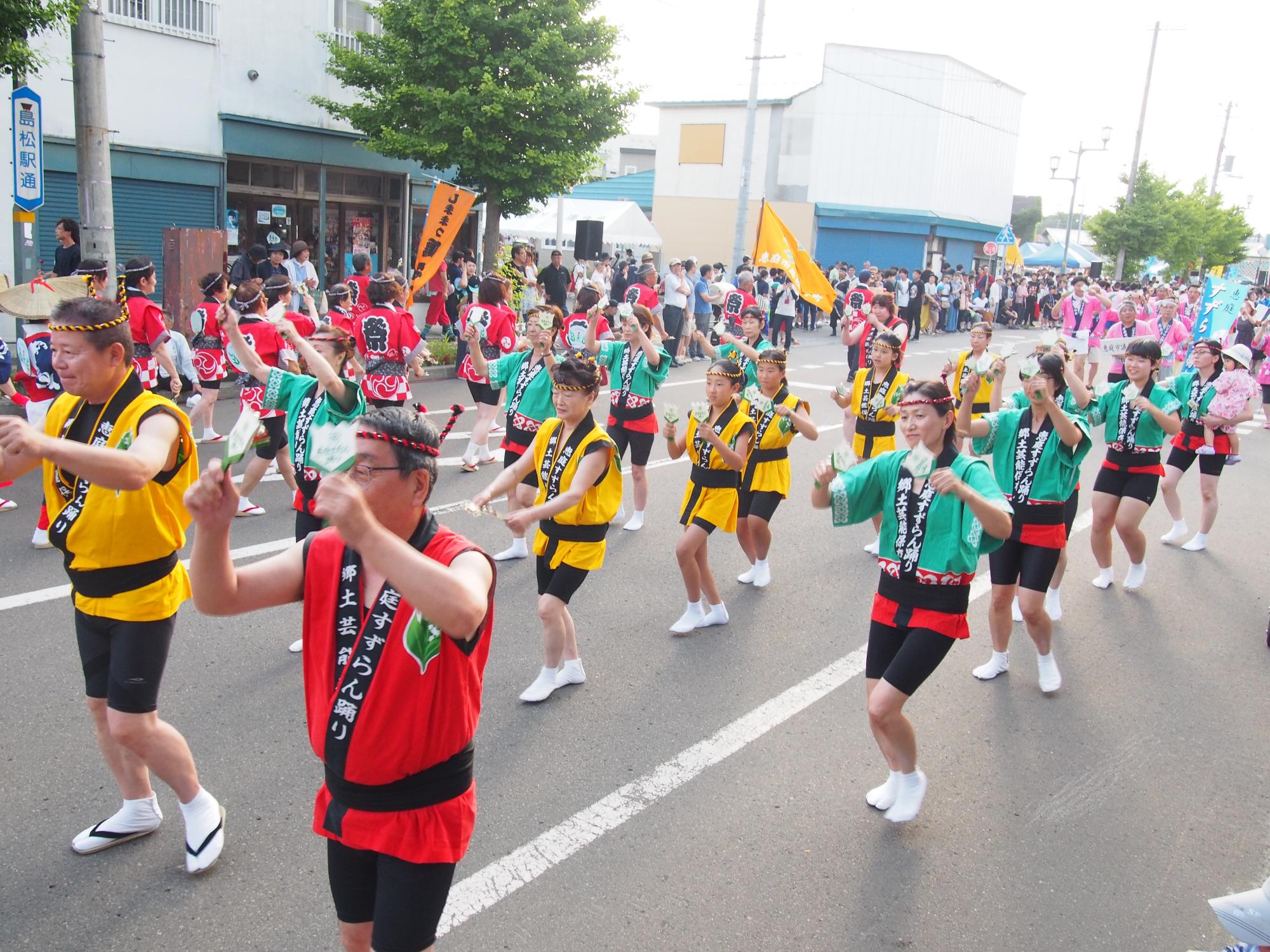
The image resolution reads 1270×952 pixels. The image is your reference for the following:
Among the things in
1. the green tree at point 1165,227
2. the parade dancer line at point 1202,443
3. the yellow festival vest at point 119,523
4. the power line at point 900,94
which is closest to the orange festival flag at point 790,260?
the parade dancer line at point 1202,443

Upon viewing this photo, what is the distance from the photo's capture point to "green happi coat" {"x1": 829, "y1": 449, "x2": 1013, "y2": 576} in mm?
4180

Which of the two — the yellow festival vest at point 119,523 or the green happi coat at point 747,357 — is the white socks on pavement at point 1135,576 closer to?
the green happi coat at point 747,357

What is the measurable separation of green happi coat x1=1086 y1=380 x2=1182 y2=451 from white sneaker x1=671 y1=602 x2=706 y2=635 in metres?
3.04

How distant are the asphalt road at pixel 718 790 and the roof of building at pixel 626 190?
40563mm

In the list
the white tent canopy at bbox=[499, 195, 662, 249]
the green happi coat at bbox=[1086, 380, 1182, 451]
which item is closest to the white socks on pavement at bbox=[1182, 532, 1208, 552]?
the green happi coat at bbox=[1086, 380, 1182, 451]

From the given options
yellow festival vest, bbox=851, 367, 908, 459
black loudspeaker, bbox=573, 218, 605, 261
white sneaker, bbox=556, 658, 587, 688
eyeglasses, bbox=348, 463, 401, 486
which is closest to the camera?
eyeglasses, bbox=348, 463, 401, 486

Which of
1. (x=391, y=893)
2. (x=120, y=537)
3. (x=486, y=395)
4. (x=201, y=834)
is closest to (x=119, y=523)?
(x=120, y=537)

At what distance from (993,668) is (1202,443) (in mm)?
4136

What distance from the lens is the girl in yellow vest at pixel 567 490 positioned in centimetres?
504

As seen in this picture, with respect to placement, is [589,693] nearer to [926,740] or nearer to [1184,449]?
[926,740]

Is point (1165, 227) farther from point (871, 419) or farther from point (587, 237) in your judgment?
point (871, 419)

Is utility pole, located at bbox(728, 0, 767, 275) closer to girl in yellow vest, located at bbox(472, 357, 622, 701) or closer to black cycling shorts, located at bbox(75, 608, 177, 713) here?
girl in yellow vest, located at bbox(472, 357, 622, 701)

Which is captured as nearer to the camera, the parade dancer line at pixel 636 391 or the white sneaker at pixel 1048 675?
the white sneaker at pixel 1048 675

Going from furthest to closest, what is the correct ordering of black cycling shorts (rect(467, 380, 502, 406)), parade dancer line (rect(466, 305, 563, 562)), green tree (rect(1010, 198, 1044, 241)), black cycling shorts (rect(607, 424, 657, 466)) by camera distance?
1. green tree (rect(1010, 198, 1044, 241))
2. black cycling shorts (rect(467, 380, 502, 406))
3. black cycling shorts (rect(607, 424, 657, 466))
4. parade dancer line (rect(466, 305, 563, 562))
